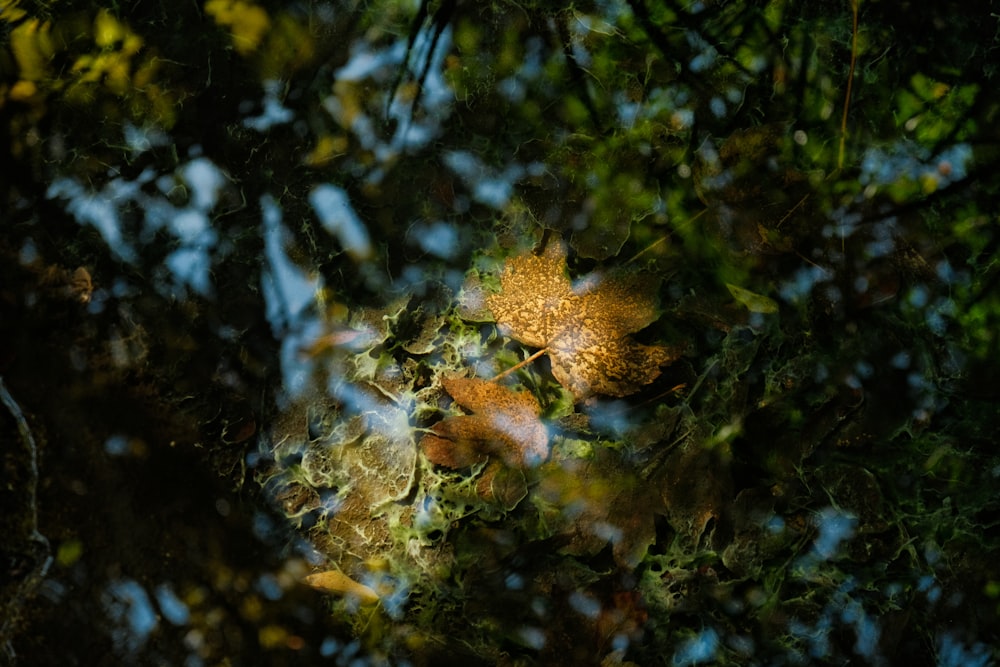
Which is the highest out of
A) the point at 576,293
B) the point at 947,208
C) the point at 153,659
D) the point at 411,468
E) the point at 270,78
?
the point at 270,78

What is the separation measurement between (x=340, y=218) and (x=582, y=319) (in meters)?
0.47

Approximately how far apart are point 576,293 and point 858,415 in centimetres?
55

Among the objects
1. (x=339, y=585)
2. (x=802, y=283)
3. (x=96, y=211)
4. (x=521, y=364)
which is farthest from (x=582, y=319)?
(x=96, y=211)

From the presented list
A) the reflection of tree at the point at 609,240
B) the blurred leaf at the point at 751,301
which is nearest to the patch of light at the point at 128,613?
the reflection of tree at the point at 609,240

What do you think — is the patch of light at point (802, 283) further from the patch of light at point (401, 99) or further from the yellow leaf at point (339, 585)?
the yellow leaf at point (339, 585)

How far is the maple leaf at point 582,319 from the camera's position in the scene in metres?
1.10

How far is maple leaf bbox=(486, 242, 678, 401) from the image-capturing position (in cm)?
110

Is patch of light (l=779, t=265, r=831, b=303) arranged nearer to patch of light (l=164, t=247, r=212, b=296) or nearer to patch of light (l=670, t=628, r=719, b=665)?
patch of light (l=670, t=628, r=719, b=665)

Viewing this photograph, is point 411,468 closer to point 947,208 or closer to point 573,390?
point 573,390

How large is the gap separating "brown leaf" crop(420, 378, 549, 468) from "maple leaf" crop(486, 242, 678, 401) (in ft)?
0.31

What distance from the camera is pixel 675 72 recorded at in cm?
117

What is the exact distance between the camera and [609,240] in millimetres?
1115

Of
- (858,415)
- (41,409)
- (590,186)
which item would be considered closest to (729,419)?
(858,415)

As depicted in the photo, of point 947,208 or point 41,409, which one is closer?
point 41,409
